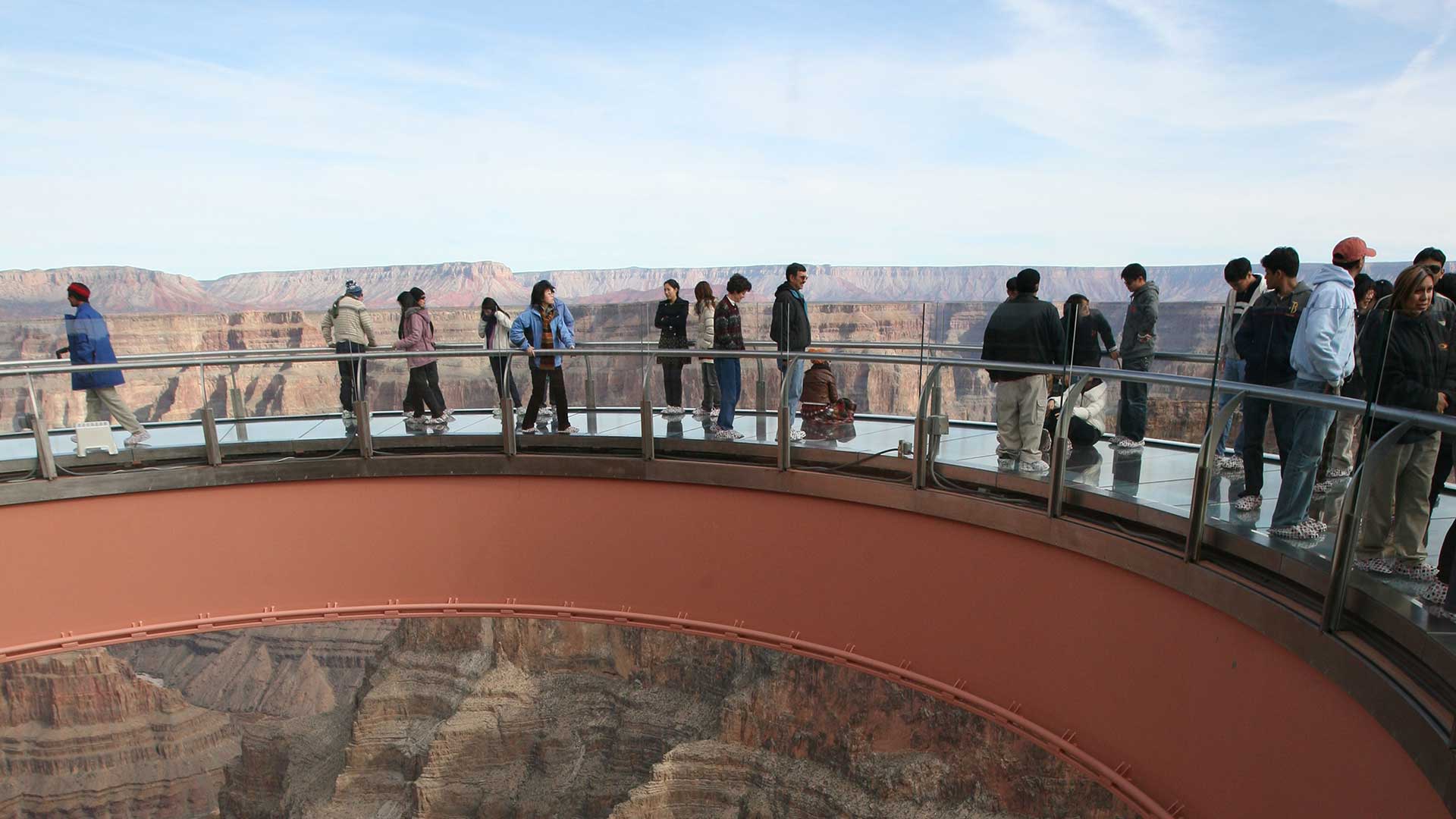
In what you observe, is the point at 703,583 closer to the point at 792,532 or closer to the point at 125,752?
the point at 792,532

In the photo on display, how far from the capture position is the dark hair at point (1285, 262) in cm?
581

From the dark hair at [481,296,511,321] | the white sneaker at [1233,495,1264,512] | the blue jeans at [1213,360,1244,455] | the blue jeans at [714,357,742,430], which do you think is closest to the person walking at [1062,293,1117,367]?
the blue jeans at [1213,360,1244,455]

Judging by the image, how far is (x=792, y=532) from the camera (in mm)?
7402

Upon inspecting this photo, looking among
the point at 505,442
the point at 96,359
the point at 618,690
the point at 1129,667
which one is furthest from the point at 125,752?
the point at 1129,667

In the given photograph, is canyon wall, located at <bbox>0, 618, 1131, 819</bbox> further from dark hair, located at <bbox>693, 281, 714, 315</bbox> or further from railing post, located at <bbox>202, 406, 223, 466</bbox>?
railing post, located at <bbox>202, 406, 223, 466</bbox>

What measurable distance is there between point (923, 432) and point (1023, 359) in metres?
1.01

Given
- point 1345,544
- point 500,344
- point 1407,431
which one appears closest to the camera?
point 1407,431

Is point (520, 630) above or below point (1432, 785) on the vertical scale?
below

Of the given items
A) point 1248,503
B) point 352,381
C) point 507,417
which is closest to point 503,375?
point 507,417

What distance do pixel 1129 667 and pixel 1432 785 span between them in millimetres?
1968

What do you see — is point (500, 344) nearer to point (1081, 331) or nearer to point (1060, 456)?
point (1081, 331)

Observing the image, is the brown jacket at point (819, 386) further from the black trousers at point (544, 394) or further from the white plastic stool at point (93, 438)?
the white plastic stool at point (93, 438)

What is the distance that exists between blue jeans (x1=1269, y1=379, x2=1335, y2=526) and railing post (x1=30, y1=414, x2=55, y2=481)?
9907 mm

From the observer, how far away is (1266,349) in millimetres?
5645
